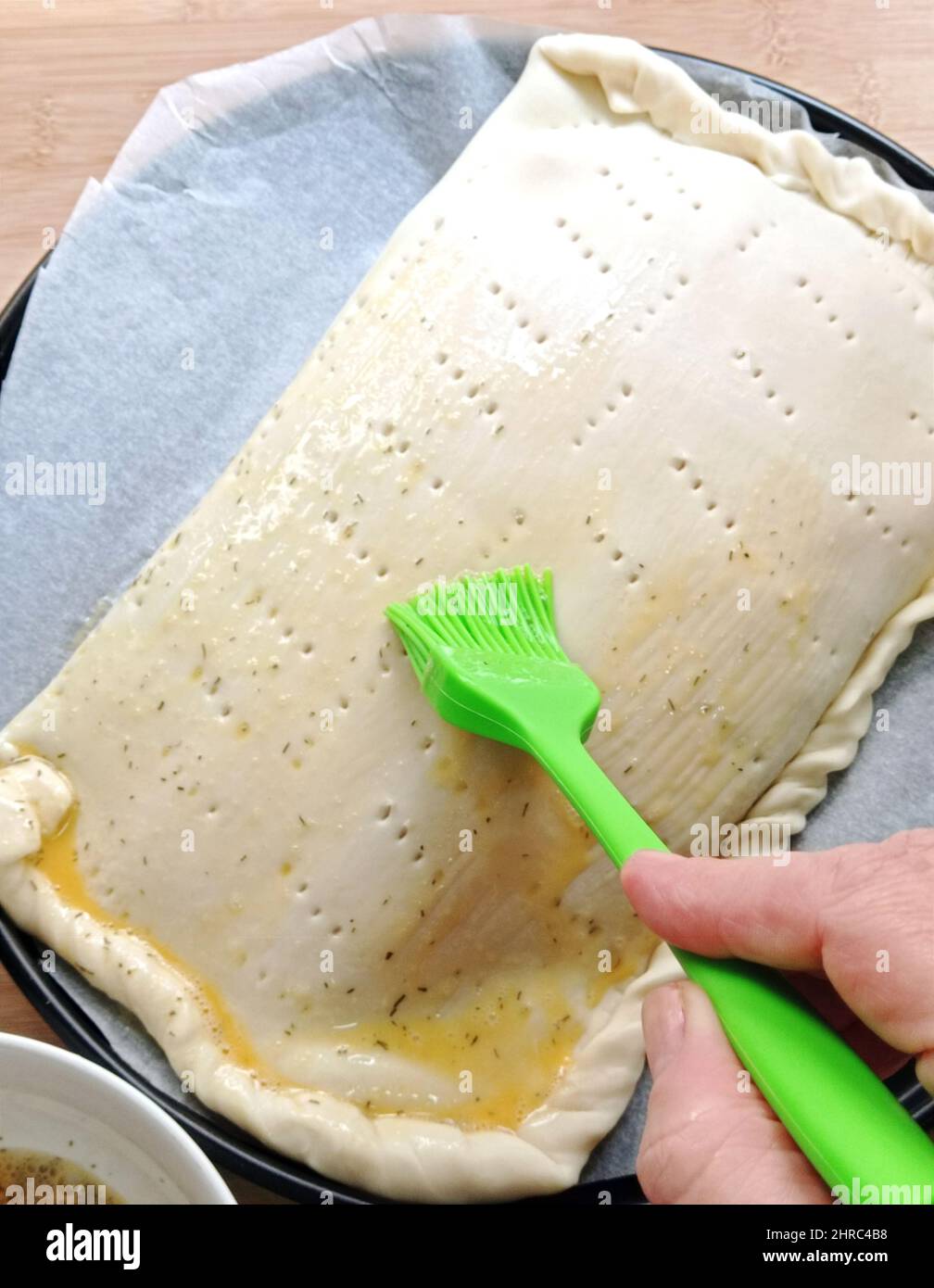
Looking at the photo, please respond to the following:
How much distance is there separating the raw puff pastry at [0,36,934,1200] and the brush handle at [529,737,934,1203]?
10.8 inches

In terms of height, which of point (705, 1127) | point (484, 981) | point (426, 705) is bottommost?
point (705, 1127)

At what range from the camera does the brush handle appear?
644 millimetres

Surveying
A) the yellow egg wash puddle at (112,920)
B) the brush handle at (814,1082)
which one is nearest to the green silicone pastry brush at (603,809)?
the brush handle at (814,1082)

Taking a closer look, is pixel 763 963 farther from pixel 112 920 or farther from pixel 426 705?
pixel 112 920

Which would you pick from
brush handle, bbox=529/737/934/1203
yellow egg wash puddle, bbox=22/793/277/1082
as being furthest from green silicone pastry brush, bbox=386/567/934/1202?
yellow egg wash puddle, bbox=22/793/277/1082

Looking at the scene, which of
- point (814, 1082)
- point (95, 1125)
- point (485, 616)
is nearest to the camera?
point (814, 1082)

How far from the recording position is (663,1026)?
0.78 metres

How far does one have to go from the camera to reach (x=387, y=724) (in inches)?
40.8

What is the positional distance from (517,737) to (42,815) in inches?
17.4

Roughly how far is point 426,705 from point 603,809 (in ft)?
0.73

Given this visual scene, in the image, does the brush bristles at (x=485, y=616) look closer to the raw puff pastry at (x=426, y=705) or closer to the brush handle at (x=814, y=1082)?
the raw puff pastry at (x=426, y=705)

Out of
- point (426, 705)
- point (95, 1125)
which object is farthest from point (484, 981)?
point (95, 1125)

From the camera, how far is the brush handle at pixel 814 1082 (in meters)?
0.64
